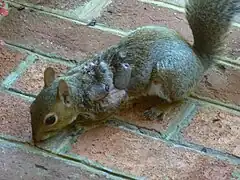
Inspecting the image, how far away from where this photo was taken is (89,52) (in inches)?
131

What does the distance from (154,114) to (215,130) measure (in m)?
0.25

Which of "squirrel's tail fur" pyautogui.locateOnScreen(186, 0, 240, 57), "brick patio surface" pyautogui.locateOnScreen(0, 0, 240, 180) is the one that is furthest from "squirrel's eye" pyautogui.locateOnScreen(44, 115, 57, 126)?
"squirrel's tail fur" pyautogui.locateOnScreen(186, 0, 240, 57)

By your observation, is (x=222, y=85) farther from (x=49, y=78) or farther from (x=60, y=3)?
(x=60, y=3)

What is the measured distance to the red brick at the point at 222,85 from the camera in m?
3.07

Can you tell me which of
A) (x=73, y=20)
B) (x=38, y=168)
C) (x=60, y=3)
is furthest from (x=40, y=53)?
(x=38, y=168)

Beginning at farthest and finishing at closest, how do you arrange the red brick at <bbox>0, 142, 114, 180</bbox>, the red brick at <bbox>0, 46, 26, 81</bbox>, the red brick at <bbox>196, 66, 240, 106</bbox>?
the red brick at <bbox>0, 46, 26, 81</bbox>, the red brick at <bbox>196, 66, 240, 106</bbox>, the red brick at <bbox>0, 142, 114, 180</bbox>

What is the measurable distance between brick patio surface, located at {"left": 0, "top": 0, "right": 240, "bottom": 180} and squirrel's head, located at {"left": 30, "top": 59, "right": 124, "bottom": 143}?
9 cm

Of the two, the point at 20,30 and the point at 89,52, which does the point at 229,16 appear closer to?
the point at 89,52

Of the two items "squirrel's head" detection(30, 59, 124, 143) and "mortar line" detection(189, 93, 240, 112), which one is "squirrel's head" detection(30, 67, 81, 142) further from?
"mortar line" detection(189, 93, 240, 112)

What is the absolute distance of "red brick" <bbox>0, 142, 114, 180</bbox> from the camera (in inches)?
106

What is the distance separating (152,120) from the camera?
2.95m

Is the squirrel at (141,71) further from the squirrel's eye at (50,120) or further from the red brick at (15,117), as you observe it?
the red brick at (15,117)

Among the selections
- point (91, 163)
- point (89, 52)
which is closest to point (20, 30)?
point (89, 52)

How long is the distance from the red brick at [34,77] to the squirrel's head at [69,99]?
29cm
